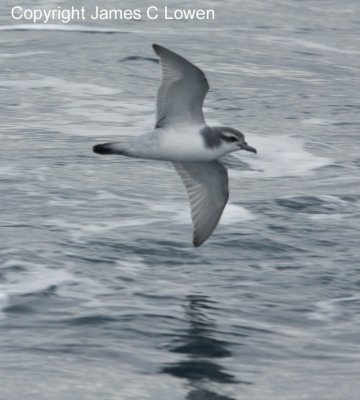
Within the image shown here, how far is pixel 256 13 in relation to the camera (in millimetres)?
42750

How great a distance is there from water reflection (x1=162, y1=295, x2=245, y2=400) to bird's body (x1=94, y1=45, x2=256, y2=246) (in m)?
0.97

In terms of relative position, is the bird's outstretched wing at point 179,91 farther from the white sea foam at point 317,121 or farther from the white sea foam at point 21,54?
the white sea foam at point 21,54

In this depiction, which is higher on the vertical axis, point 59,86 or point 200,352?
point 59,86

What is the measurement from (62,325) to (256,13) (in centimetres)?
2728

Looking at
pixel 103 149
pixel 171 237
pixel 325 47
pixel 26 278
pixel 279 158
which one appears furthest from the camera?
pixel 325 47

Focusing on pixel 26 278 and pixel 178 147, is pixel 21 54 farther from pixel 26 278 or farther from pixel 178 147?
pixel 178 147

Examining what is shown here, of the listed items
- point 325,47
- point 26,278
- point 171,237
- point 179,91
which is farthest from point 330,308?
point 325,47

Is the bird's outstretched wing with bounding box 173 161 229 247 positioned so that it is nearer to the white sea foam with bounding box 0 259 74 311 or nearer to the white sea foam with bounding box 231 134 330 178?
the white sea foam with bounding box 0 259 74 311

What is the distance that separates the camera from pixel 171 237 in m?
21.2

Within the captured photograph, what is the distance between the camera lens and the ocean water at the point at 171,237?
51.0 feet

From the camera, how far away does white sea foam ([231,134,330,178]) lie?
25.9 metres

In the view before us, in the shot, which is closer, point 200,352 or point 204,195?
point 200,352

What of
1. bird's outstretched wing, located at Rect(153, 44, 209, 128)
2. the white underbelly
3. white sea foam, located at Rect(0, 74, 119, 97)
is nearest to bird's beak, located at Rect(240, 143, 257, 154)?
the white underbelly

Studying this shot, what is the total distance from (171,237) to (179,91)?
496 centimetres
